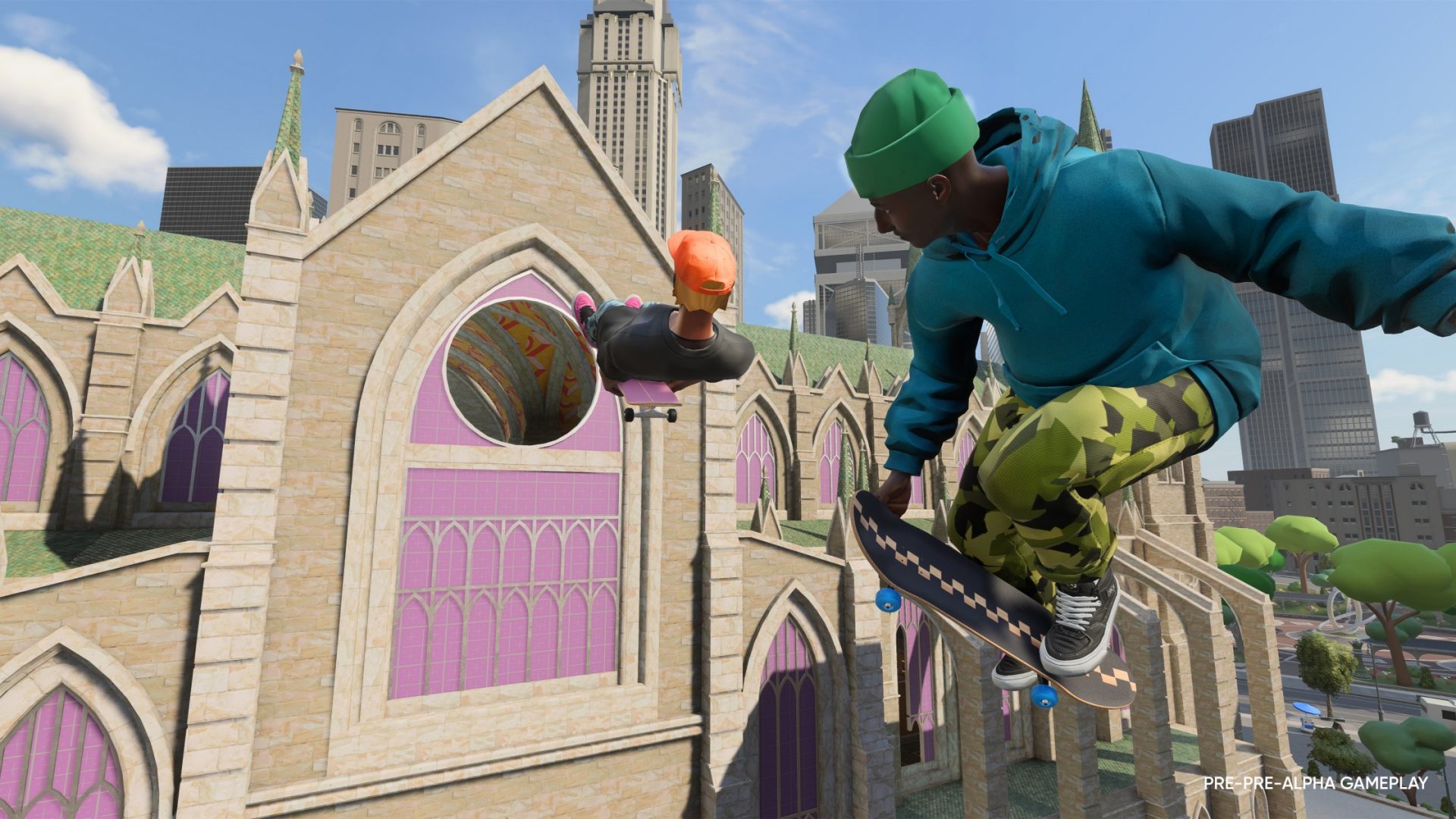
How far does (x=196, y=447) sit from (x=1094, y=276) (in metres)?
18.5

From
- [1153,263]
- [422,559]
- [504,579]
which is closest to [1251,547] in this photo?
[504,579]

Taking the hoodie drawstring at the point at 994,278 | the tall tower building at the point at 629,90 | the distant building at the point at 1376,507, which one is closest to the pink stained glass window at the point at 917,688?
the hoodie drawstring at the point at 994,278

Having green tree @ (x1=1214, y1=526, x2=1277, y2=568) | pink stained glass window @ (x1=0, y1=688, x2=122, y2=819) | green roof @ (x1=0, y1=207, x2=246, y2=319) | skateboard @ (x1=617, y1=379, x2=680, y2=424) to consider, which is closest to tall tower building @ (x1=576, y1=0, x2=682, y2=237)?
green tree @ (x1=1214, y1=526, x2=1277, y2=568)

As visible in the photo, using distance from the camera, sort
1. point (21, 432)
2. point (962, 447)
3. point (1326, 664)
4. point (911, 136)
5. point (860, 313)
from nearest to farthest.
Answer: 1. point (911, 136)
2. point (21, 432)
3. point (962, 447)
4. point (1326, 664)
5. point (860, 313)

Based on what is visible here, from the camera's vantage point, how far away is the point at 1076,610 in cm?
284

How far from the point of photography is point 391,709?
9.52m

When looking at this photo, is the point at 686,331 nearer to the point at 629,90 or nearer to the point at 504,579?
the point at 504,579

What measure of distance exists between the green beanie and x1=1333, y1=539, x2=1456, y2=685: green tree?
5006 cm

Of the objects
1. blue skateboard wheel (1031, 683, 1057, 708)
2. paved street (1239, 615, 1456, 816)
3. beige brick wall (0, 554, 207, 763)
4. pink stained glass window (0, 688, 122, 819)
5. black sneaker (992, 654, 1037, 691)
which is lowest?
paved street (1239, 615, 1456, 816)

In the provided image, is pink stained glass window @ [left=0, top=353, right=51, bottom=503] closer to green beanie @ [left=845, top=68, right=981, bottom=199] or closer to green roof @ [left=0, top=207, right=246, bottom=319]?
green roof @ [left=0, top=207, right=246, bottom=319]

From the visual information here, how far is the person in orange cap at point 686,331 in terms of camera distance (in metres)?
3.69

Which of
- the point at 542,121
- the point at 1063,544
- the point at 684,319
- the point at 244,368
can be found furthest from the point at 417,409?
the point at 1063,544

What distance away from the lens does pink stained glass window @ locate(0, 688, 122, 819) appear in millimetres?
7867

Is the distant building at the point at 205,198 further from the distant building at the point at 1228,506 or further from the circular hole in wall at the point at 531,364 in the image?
the distant building at the point at 1228,506
